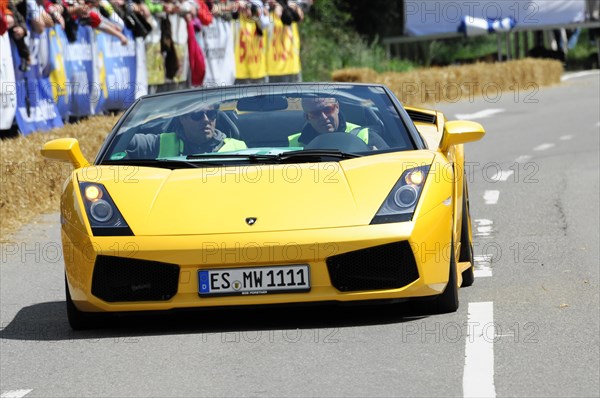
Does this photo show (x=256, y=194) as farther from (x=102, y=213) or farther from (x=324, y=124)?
(x=324, y=124)

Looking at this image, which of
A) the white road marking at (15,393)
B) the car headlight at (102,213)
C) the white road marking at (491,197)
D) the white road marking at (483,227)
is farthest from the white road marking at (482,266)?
the white road marking at (15,393)

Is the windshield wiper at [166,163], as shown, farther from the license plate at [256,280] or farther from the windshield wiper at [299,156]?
the license plate at [256,280]

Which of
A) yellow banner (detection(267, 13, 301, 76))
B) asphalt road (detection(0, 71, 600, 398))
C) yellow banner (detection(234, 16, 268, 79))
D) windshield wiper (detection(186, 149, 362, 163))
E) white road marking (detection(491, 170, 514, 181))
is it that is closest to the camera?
asphalt road (detection(0, 71, 600, 398))

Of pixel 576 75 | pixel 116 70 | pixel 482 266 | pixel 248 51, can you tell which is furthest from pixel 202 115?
pixel 576 75

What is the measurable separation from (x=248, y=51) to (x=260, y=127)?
818 inches

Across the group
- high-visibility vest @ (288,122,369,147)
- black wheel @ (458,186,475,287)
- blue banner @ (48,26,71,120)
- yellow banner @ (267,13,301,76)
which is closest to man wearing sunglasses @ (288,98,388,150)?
high-visibility vest @ (288,122,369,147)

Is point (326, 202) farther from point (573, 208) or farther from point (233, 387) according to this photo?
point (573, 208)

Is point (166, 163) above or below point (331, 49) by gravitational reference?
above

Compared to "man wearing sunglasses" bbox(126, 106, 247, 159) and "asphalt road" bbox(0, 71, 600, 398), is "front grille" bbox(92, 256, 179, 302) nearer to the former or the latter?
"asphalt road" bbox(0, 71, 600, 398)

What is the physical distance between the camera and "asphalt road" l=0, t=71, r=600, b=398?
5.54m

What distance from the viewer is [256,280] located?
256 inches

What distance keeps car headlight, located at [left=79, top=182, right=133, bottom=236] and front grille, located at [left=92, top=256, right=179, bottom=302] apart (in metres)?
0.13

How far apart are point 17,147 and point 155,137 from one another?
591 centimetres

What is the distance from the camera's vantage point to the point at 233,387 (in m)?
5.54
